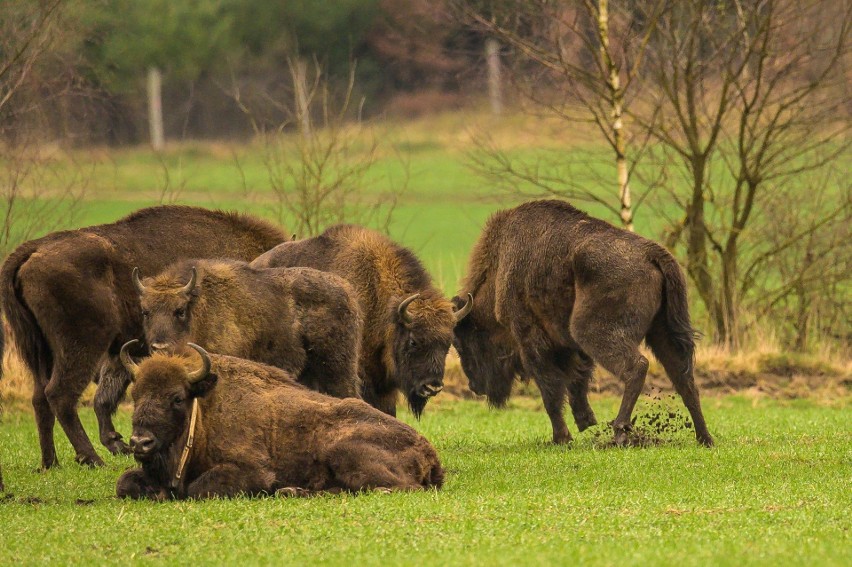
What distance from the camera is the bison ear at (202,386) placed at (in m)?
10.9

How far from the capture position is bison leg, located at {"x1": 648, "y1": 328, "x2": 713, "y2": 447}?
14273mm

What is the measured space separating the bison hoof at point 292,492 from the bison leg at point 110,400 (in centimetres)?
471

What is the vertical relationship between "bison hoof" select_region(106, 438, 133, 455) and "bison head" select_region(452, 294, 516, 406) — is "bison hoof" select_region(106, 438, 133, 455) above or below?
below

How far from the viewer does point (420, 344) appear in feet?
47.2

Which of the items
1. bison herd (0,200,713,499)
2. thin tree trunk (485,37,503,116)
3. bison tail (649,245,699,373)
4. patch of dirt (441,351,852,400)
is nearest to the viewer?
bison herd (0,200,713,499)

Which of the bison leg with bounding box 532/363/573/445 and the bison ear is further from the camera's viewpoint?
the bison leg with bounding box 532/363/573/445

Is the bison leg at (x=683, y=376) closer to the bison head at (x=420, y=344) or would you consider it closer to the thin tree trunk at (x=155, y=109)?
the bison head at (x=420, y=344)

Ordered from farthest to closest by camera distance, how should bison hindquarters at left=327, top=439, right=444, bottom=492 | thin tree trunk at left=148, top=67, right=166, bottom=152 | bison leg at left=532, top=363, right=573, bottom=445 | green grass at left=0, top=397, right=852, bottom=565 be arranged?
thin tree trunk at left=148, top=67, right=166, bottom=152 < bison leg at left=532, top=363, right=573, bottom=445 < bison hindquarters at left=327, top=439, right=444, bottom=492 < green grass at left=0, top=397, right=852, bottom=565

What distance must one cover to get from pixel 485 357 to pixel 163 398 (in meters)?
6.29

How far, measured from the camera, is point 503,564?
786 centimetres

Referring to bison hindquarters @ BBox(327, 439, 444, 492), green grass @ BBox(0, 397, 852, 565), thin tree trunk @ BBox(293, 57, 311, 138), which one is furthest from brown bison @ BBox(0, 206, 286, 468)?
thin tree trunk @ BBox(293, 57, 311, 138)

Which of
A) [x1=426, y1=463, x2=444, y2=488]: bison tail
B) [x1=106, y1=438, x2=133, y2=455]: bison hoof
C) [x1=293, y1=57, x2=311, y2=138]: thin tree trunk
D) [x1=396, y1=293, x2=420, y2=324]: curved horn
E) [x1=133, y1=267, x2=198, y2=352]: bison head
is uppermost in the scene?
[x1=293, y1=57, x2=311, y2=138]: thin tree trunk

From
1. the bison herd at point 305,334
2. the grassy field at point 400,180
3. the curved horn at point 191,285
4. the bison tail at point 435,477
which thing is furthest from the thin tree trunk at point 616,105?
the bison tail at point 435,477

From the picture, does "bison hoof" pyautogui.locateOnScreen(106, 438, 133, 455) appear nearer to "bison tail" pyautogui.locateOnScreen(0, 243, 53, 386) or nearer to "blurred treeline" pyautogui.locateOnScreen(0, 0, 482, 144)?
"bison tail" pyautogui.locateOnScreen(0, 243, 53, 386)
